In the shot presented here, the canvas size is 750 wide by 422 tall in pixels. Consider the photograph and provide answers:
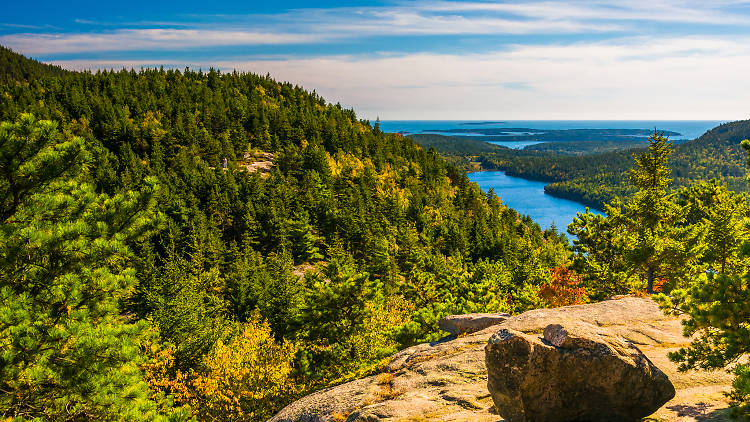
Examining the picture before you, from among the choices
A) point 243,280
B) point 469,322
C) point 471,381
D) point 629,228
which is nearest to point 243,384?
point 469,322

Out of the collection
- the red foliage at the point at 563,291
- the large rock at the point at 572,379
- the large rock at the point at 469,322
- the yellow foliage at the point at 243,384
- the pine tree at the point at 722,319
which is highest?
the pine tree at the point at 722,319

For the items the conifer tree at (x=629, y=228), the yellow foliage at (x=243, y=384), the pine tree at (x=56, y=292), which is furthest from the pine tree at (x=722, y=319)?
the yellow foliage at (x=243, y=384)

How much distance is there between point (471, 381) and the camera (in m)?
15.7

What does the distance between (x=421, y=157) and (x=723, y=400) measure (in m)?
176

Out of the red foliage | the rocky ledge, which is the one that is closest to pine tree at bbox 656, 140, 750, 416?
the rocky ledge

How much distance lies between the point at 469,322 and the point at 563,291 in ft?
101

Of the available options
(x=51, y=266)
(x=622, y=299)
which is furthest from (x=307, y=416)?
(x=622, y=299)

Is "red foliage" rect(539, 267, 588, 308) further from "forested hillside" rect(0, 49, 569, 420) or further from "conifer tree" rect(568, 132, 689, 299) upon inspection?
"conifer tree" rect(568, 132, 689, 299)

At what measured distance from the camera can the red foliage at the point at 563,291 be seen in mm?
44062

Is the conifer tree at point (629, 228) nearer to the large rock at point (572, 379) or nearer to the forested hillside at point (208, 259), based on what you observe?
the forested hillside at point (208, 259)

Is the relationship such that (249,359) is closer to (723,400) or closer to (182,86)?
(723,400)

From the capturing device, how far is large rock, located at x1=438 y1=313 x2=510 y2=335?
2286 cm

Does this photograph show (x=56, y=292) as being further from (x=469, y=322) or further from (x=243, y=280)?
(x=243, y=280)

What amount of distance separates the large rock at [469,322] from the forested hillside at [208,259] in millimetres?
4740
